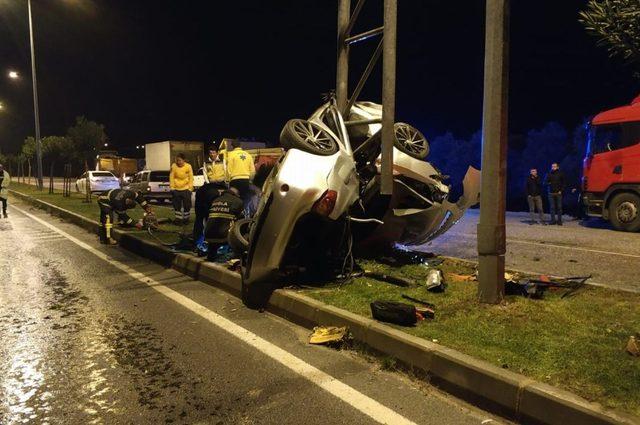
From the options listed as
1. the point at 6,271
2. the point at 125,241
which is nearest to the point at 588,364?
the point at 6,271

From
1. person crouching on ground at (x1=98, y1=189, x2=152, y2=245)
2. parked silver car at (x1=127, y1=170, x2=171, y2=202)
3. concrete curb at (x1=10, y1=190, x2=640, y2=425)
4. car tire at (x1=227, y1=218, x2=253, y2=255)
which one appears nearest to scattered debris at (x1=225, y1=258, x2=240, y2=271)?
car tire at (x1=227, y1=218, x2=253, y2=255)

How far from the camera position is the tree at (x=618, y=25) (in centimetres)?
439

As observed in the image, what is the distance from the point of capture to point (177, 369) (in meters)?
4.34

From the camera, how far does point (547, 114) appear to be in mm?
52594

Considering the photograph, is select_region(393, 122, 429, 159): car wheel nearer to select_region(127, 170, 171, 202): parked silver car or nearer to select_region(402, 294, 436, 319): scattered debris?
select_region(402, 294, 436, 319): scattered debris

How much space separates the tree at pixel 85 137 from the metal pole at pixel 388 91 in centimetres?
4990

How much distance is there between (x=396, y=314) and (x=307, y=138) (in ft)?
8.06

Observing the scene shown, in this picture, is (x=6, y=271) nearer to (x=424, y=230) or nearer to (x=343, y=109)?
(x=343, y=109)

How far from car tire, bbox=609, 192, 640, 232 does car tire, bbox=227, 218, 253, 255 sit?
1060 cm

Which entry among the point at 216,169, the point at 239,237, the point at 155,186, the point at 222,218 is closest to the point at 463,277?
the point at 239,237

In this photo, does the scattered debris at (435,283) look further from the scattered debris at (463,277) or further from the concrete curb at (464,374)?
the concrete curb at (464,374)

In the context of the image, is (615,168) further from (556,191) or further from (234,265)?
(234,265)

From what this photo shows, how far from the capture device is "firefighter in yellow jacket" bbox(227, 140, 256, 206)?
10.4 m

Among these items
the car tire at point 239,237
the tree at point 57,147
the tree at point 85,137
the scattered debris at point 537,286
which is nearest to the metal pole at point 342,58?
the car tire at point 239,237
